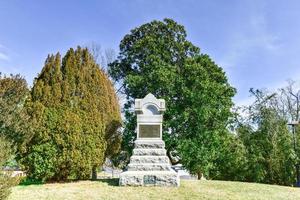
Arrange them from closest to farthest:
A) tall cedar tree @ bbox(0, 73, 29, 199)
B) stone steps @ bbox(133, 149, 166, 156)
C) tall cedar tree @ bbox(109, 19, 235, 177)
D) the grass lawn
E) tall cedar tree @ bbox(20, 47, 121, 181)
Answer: the grass lawn < tall cedar tree @ bbox(0, 73, 29, 199) < tall cedar tree @ bbox(20, 47, 121, 181) < stone steps @ bbox(133, 149, 166, 156) < tall cedar tree @ bbox(109, 19, 235, 177)

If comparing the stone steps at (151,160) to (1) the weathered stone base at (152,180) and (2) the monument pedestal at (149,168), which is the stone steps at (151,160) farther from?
(1) the weathered stone base at (152,180)

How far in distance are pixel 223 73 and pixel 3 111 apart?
36.4ft

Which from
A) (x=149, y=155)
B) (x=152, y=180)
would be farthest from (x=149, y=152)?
(x=152, y=180)

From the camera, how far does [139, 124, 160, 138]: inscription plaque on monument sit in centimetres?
1238

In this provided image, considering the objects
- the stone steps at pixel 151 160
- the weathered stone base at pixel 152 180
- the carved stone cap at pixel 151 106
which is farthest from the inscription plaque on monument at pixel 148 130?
the weathered stone base at pixel 152 180

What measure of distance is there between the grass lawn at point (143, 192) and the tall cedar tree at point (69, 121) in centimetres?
83

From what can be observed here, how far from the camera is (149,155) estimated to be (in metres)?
12.1

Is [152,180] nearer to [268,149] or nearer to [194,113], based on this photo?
[194,113]

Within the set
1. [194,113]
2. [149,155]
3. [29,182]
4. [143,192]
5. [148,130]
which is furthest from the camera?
[194,113]

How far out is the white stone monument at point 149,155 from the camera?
11156 mm

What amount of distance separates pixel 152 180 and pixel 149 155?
3.73 ft

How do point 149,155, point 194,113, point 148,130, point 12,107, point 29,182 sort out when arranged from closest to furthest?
1. point 12,107
2. point 149,155
3. point 148,130
4. point 29,182
5. point 194,113

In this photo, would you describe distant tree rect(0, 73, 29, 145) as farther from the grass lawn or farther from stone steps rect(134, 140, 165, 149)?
stone steps rect(134, 140, 165, 149)

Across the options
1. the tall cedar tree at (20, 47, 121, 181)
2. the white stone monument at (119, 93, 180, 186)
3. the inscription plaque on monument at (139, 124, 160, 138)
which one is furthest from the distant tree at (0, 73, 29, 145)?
the inscription plaque on monument at (139, 124, 160, 138)
